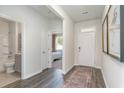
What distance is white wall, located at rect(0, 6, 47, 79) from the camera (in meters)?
3.28

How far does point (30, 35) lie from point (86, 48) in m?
3.24

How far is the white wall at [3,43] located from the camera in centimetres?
488

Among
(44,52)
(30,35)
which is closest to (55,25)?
(44,52)

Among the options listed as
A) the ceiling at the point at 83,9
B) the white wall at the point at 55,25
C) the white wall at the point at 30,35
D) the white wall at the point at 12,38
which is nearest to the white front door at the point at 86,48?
the white wall at the point at 55,25

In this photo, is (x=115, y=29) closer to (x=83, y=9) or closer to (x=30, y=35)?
(x=83, y=9)

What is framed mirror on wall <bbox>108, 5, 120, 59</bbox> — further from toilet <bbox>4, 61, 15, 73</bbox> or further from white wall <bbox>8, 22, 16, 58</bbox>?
white wall <bbox>8, 22, 16, 58</bbox>

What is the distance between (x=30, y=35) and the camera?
13.0 ft

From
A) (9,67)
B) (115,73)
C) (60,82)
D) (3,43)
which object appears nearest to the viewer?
(115,73)

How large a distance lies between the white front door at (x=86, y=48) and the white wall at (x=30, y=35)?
234 centimetres

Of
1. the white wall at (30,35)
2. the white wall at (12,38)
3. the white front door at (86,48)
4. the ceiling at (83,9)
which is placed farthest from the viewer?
the white front door at (86,48)

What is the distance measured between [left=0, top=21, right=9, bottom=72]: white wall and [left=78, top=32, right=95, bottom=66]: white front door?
3.88 m

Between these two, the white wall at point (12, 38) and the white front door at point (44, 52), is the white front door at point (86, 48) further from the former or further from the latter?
the white wall at point (12, 38)

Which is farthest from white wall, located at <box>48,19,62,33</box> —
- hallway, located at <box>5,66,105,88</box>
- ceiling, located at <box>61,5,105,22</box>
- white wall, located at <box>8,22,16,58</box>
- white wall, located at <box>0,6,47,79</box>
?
hallway, located at <box>5,66,105,88</box>

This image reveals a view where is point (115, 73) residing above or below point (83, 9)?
below
